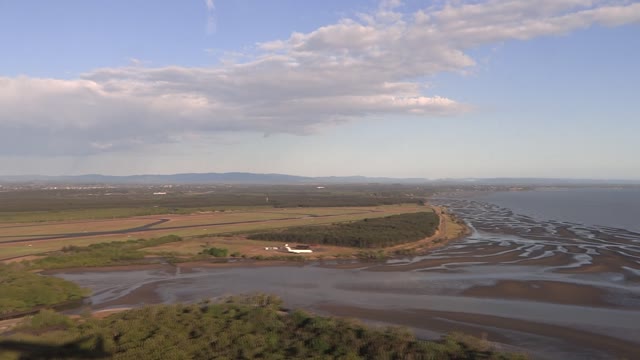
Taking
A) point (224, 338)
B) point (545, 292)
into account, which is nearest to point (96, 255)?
point (224, 338)

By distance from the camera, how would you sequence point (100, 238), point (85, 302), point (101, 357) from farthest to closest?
point (100, 238) < point (85, 302) < point (101, 357)

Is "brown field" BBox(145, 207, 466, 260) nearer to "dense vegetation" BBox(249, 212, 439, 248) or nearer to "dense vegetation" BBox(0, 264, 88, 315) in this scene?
"dense vegetation" BBox(249, 212, 439, 248)

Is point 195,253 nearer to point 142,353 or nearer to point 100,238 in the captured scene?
point 100,238

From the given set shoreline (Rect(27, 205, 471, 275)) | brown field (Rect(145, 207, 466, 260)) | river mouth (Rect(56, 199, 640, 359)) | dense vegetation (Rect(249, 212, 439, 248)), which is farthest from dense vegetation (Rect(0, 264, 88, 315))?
dense vegetation (Rect(249, 212, 439, 248))

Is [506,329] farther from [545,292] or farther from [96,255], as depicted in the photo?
[96,255]

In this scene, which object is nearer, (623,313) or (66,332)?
(66,332)

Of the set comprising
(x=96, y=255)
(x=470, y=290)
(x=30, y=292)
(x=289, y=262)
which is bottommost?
(x=289, y=262)

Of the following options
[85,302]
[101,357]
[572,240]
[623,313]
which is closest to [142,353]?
[101,357]

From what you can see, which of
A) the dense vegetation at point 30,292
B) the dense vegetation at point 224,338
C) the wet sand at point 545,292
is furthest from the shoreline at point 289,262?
the dense vegetation at point 224,338
